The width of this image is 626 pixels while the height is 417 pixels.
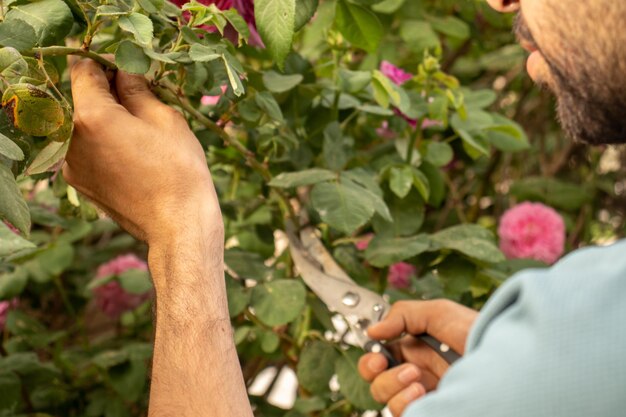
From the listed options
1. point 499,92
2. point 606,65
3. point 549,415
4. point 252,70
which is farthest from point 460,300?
point 499,92

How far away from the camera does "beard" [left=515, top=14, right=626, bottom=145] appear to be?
2.77 feet

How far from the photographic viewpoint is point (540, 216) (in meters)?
2.02

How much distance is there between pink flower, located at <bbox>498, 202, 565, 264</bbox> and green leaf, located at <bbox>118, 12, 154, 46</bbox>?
118 cm

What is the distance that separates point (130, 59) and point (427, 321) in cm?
53

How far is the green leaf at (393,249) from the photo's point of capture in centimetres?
132

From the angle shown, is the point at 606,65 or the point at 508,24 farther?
the point at 508,24

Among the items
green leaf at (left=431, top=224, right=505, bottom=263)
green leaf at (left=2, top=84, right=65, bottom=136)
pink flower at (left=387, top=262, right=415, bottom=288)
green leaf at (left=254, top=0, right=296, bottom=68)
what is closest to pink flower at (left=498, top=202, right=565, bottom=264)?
pink flower at (left=387, top=262, right=415, bottom=288)

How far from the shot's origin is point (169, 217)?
3.29 feet

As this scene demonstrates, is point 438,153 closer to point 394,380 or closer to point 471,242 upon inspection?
point 471,242

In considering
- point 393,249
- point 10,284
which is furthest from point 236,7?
point 10,284

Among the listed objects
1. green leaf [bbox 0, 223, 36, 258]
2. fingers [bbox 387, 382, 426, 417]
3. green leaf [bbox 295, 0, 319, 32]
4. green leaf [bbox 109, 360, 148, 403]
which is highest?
green leaf [bbox 295, 0, 319, 32]

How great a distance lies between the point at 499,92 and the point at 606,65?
5.63 ft

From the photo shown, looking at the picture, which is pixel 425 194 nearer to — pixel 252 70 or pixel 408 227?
pixel 408 227

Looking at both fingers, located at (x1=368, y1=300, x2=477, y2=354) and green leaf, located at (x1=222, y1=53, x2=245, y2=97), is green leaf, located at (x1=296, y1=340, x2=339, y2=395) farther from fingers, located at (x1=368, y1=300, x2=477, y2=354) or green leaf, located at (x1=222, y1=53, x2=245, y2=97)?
green leaf, located at (x1=222, y1=53, x2=245, y2=97)
